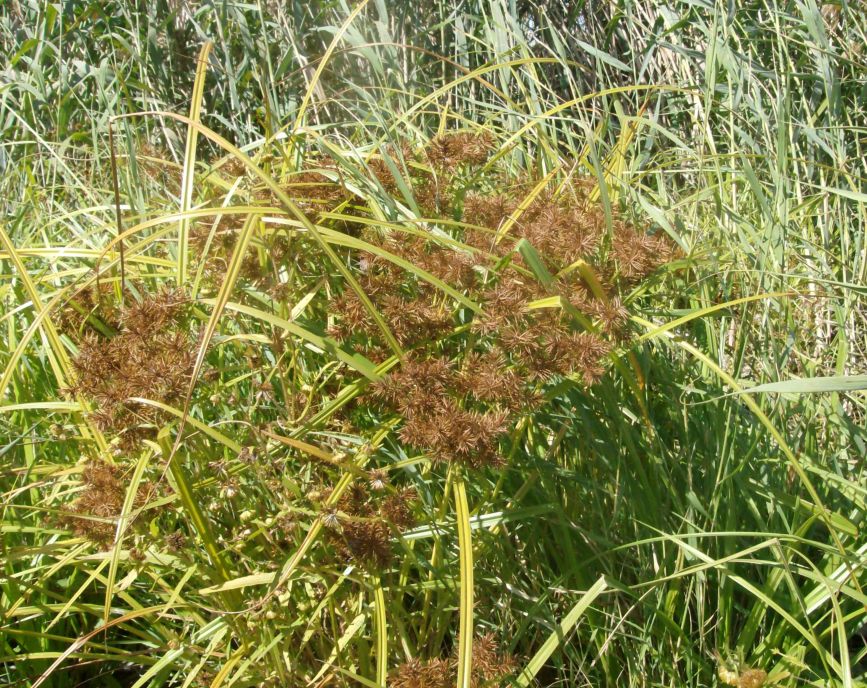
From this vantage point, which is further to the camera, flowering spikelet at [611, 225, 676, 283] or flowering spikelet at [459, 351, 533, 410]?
flowering spikelet at [611, 225, 676, 283]

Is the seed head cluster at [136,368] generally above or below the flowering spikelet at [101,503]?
above

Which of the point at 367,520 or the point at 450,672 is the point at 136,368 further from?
the point at 450,672

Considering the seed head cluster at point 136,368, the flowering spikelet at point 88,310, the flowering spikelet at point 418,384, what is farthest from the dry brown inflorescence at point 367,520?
the flowering spikelet at point 88,310

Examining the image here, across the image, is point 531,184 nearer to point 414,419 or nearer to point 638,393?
point 638,393

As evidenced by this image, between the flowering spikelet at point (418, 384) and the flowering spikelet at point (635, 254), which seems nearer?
the flowering spikelet at point (418, 384)

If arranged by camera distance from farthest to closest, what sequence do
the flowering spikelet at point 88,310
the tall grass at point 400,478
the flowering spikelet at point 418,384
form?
the flowering spikelet at point 88,310, the tall grass at point 400,478, the flowering spikelet at point 418,384

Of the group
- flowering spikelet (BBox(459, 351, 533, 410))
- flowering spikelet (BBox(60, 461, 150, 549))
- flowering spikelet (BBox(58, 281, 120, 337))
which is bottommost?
flowering spikelet (BBox(60, 461, 150, 549))

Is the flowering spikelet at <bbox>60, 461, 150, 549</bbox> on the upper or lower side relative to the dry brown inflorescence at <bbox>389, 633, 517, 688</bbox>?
upper

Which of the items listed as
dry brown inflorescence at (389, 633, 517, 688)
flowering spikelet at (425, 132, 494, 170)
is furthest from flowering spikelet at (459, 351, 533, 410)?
flowering spikelet at (425, 132, 494, 170)

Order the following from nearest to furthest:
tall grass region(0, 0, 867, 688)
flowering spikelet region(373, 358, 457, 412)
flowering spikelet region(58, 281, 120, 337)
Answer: flowering spikelet region(373, 358, 457, 412) → tall grass region(0, 0, 867, 688) → flowering spikelet region(58, 281, 120, 337)

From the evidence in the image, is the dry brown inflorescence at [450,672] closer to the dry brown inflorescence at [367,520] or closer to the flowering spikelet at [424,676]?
the flowering spikelet at [424,676]

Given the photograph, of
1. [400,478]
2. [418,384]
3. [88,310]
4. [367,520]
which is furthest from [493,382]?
[88,310]

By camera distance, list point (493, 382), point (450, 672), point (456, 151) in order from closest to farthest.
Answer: point (493, 382) → point (450, 672) → point (456, 151)

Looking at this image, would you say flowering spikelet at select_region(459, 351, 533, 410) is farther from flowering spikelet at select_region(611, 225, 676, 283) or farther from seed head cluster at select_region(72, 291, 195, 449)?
seed head cluster at select_region(72, 291, 195, 449)
